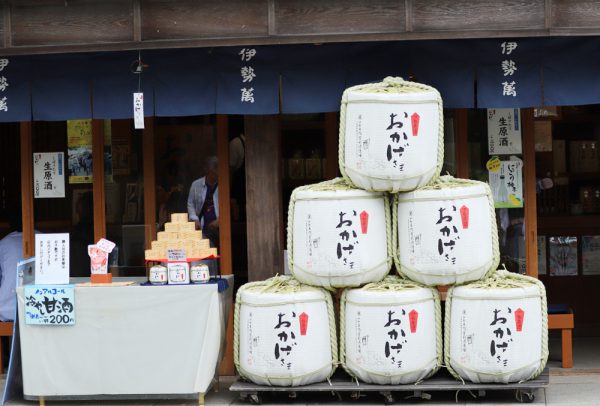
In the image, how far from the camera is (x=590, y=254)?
14414mm

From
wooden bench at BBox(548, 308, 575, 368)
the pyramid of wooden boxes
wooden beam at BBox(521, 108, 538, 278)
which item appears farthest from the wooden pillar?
wooden bench at BBox(548, 308, 575, 368)

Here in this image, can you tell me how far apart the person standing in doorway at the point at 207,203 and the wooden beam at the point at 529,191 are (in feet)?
12.5

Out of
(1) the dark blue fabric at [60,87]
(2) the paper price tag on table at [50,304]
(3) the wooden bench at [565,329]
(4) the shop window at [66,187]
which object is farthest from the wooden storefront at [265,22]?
(3) the wooden bench at [565,329]

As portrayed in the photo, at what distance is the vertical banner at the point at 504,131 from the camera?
1240cm

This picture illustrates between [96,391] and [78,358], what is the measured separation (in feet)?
1.33

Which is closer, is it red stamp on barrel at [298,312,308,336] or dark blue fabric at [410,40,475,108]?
red stamp on barrel at [298,312,308,336]

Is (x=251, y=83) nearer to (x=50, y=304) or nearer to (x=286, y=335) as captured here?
(x=286, y=335)

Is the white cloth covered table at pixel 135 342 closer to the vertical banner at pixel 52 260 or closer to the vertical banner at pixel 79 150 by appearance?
the vertical banner at pixel 52 260

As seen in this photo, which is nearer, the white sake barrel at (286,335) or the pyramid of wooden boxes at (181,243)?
the white sake barrel at (286,335)

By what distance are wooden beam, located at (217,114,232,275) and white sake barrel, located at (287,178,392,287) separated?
6.84 ft

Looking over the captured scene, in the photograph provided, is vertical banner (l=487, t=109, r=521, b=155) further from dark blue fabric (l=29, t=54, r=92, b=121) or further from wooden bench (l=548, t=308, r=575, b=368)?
dark blue fabric (l=29, t=54, r=92, b=121)

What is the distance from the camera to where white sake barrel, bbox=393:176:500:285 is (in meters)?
10.3

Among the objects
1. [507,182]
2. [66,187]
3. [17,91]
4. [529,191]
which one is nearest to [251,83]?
[17,91]

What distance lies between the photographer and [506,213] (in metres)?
12.5
